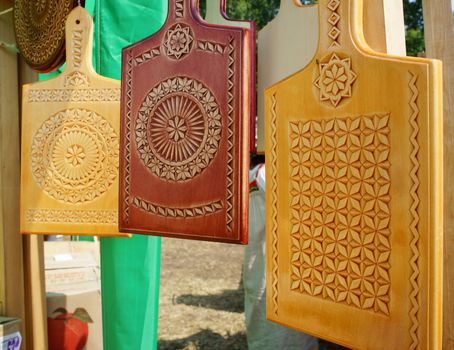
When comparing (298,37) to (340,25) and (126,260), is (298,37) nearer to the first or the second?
(340,25)

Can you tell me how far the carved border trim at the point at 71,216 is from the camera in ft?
3.06

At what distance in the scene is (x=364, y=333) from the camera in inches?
23.3

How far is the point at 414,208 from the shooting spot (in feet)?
1.78

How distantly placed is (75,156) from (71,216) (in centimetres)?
12

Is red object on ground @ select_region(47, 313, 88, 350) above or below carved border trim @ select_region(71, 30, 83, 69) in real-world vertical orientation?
below

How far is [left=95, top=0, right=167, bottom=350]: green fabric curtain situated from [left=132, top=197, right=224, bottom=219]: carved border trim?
16.2 inches

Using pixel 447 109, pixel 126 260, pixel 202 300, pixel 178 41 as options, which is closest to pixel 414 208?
pixel 447 109

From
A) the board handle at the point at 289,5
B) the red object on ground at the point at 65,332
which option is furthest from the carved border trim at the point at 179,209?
the red object on ground at the point at 65,332

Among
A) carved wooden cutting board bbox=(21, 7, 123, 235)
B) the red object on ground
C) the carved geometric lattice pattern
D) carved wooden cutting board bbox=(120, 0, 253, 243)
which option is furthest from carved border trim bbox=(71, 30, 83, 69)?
the red object on ground

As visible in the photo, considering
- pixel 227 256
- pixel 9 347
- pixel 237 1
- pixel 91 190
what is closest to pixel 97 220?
pixel 91 190

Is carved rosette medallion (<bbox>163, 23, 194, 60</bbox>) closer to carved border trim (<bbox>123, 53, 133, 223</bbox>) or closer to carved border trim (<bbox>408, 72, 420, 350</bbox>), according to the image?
carved border trim (<bbox>123, 53, 133, 223</bbox>)

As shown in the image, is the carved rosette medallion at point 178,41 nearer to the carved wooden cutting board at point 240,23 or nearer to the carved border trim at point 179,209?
the carved wooden cutting board at point 240,23

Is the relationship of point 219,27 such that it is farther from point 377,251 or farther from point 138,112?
point 377,251

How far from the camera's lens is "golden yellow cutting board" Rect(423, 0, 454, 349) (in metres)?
0.77
